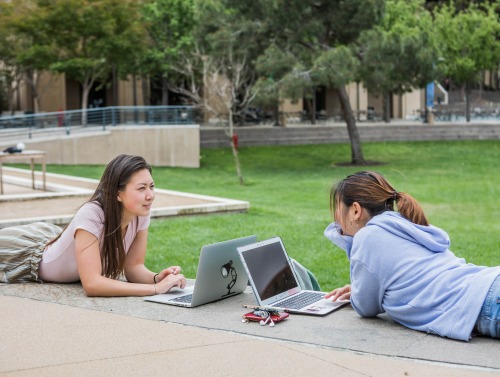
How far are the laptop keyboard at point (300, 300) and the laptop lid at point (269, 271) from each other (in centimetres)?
4

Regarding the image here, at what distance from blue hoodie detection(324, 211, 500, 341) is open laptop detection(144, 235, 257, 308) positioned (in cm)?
93

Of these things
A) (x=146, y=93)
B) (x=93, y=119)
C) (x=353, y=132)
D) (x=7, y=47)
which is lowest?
(x=353, y=132)

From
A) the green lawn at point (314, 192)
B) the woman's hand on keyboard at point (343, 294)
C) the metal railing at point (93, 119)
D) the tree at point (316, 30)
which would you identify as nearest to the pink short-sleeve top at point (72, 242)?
the woman's hand on keyboard at point (343, 294)

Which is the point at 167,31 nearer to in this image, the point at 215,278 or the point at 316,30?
the point at 316,30

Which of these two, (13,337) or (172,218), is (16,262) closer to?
(13,337)

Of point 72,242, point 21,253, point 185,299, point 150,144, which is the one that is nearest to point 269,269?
point 185,299

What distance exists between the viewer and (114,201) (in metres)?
5.68

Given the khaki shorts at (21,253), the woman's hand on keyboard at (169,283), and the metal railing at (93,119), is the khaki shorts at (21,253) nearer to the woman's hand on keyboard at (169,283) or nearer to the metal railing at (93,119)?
the woman's hand on keyboard at (169,283)

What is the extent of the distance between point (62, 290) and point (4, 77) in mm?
41008

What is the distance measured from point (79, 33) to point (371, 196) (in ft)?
102

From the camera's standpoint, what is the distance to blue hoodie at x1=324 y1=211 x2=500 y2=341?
4605 millimetres

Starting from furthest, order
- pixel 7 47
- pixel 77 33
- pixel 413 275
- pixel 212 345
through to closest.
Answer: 1. pixel 7 47
2. pixel 77 33
3. pixel 413 275
4. pixel 212 345

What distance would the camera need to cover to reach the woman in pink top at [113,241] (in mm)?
5648

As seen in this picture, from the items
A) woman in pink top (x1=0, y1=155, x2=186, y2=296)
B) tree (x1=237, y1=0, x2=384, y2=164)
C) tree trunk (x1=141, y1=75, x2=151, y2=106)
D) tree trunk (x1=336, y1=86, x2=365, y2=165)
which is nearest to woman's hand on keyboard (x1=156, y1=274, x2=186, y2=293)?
woman in pink top (x1=0, y1=155, x2=186, y2=296)
